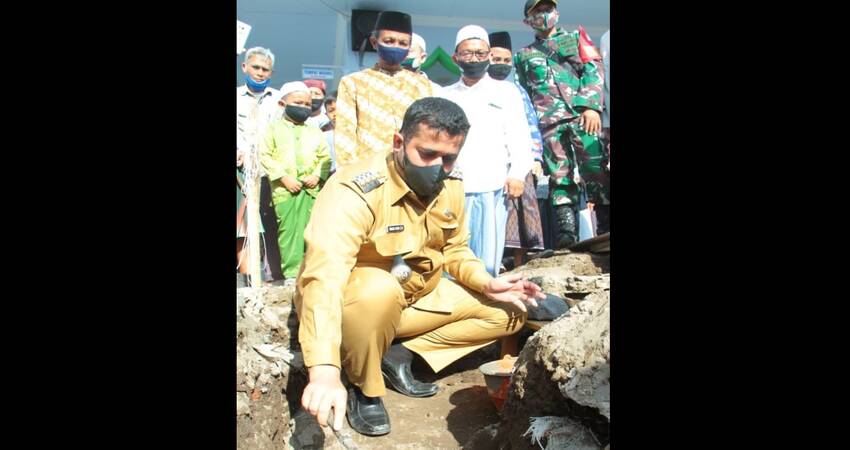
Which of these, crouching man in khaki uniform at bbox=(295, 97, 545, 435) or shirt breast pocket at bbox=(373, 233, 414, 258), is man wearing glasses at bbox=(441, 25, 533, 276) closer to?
crouching man in khaki uniform at bbox=(295, 97, 545, 435)

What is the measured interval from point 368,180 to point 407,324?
68cm

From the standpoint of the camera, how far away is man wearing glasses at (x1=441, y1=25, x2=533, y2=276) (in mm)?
2936

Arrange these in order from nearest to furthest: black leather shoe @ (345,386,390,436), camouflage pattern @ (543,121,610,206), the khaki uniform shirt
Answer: the khaki uniform shirt → black leather shoe @ (345,386,390,436) → camouflage pattern @ (543,121,610,206)

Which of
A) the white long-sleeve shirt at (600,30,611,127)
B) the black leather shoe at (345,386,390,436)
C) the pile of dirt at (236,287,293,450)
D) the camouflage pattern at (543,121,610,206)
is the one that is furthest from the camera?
the camouflage pattern at (543,121,610,206)

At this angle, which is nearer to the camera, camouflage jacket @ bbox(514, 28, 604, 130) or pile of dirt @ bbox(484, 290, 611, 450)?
pile of dirt @ bbox(484, 290, 611, 450)

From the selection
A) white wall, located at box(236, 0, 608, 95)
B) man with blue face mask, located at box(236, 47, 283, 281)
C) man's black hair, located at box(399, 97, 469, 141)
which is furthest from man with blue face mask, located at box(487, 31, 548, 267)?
man with blue face mask, located at box(236, 47, 283, 281)

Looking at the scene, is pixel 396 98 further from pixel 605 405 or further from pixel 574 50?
pixel 605 405

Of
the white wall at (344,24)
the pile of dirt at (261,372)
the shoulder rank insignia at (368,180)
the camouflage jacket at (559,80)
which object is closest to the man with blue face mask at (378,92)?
the white wall at (344,24)

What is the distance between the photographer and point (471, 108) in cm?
298

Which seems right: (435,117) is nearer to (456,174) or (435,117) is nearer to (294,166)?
(456,174)

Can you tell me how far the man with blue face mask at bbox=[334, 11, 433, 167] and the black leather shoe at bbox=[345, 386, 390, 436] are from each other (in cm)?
102

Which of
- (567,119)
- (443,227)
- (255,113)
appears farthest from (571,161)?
(255,113)

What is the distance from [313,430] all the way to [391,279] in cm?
68

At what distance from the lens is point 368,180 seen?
2.60 metres
